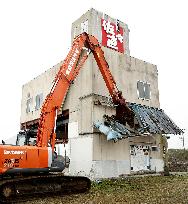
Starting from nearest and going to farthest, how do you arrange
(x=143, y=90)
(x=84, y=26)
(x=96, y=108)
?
(x=96, y=108) < (x=84, y=26) < (x=143, y=90)

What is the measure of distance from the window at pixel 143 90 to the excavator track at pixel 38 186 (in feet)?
38.4

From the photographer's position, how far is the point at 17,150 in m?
12.3

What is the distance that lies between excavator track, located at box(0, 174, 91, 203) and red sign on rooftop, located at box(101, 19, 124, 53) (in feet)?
43.9

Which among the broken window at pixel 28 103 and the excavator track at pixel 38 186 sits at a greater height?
the broken window at pixel 28 103

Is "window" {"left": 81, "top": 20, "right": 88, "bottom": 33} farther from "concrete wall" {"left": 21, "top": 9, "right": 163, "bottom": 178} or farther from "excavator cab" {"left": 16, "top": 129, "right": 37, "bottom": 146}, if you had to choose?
"excavator cab" {"left": 16, "top": 129, "right": 37, "bottom": 146}

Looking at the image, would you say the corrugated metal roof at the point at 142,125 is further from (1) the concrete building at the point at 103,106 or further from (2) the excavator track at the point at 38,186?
(2) the excavator track at the point at 38,186

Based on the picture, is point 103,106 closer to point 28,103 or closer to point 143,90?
point 143,90

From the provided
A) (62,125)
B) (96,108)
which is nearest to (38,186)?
(96,108)

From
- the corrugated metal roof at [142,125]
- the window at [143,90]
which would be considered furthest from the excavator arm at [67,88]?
the window at [143,90]

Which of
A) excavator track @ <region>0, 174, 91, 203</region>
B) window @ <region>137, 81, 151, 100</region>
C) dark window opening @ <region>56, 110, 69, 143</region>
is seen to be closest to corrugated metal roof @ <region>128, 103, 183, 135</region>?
window @ <region>137, 81, 151, 100</region>

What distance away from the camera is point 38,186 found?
12758 millimetres

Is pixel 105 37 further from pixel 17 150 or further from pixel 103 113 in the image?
pixel 17 150

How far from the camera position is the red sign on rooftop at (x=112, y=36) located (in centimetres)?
2425

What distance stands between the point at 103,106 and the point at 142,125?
119 inches
